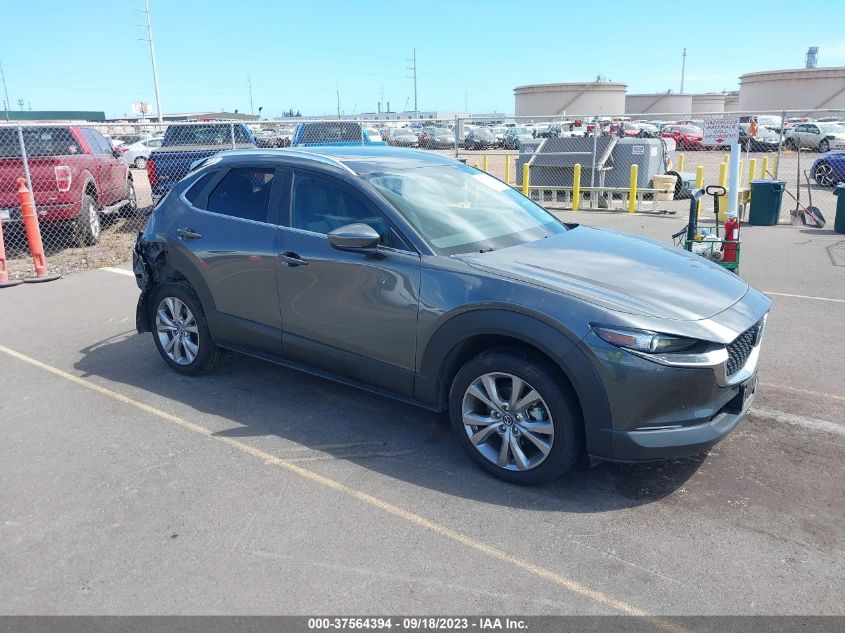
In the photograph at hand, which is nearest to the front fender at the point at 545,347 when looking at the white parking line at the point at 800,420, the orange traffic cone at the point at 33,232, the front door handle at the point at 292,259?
the front door handle at the point at 292,259

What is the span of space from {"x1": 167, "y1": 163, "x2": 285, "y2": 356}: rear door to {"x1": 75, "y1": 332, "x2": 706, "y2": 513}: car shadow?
43cm

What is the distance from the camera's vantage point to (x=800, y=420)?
4398 millimetres

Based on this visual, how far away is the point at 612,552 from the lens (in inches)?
→ 124

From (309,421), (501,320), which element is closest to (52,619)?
(309,421)

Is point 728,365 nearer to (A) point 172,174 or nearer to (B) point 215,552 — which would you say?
(B) point 215,552

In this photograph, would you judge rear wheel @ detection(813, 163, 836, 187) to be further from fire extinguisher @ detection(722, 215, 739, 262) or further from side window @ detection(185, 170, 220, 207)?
side window @ detection(185, 170, 220, 207)

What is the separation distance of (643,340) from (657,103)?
95865 mm

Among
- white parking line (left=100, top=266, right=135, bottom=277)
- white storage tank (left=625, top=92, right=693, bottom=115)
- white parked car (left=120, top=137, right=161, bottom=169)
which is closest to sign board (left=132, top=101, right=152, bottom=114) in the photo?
white parked car (left=120, top=137, right=161, bottom=169)

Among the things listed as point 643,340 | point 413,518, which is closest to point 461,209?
point 643,340

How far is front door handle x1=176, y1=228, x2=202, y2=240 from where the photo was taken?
5.13 metres

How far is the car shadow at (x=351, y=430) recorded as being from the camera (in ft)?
12.0

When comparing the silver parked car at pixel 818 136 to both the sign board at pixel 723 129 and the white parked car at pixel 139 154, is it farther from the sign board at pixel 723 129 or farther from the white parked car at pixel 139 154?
the white parked car at pixel 139 154

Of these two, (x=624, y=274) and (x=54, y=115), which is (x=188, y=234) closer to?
(x=624, y=274)

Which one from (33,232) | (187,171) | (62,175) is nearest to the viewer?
(187,171)
